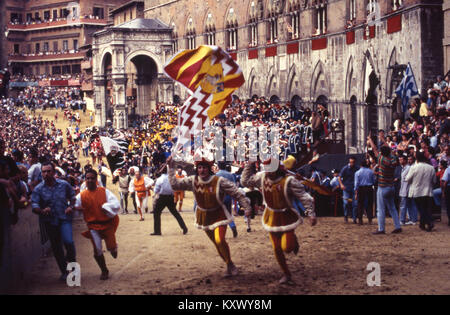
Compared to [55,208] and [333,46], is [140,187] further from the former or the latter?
[333,46]

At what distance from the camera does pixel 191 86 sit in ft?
36.8

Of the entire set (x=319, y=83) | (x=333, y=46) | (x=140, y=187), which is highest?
(x=333, y=46)

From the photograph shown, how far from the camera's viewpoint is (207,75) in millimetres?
11273

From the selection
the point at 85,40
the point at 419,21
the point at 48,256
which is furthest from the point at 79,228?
the point at 85,40

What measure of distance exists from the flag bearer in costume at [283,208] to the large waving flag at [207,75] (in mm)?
2097

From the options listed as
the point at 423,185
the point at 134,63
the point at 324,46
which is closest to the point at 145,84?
the point at 134,63

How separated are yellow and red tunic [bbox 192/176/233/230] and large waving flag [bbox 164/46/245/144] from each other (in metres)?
1.47

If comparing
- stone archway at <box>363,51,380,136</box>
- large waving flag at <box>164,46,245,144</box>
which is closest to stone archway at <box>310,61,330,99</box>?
stone archway at <box>363,51,380,136</box>

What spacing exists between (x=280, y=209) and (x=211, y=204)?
1.16m

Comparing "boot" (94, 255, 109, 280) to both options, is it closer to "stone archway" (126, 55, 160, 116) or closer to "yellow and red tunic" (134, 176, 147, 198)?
"yellow and red tunic" (134, 176, 147, 198)

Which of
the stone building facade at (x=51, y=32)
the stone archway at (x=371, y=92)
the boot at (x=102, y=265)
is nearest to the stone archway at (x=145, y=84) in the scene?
the stone building facade at (x=51, y=32)

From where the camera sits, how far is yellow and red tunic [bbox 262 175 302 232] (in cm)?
919

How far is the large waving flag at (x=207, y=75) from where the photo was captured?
432 inches

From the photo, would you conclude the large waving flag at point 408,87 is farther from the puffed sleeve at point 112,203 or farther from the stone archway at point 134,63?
the stone archway at point 134,63
